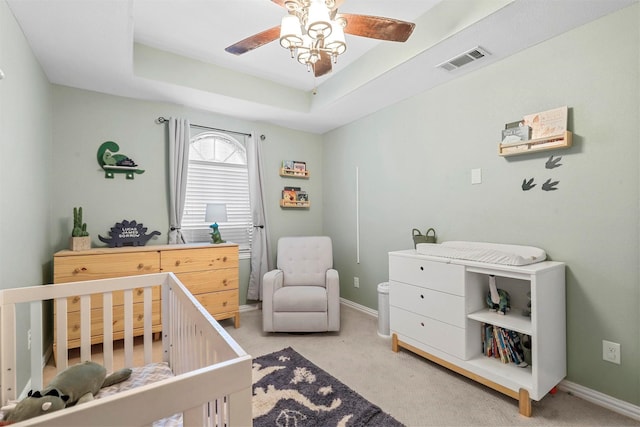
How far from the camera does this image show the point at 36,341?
142 centimetres

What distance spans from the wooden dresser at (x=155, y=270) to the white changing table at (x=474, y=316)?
5.34ft

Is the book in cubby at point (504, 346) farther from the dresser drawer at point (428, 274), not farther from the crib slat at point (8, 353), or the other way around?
the crib slat at point (8, 353)

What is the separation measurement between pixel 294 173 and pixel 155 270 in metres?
1.99

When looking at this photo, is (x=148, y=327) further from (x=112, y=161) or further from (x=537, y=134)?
(x=537, y=134)

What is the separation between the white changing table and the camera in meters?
1.69

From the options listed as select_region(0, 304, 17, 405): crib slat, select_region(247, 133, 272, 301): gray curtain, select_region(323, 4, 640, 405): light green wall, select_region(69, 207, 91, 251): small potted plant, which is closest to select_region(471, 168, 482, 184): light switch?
select_region(323, 4, 640, 405): light green wall

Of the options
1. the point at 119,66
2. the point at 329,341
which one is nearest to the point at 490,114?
the point at 329,341

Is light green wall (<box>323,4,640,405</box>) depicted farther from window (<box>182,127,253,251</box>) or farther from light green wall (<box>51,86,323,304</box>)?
light green wall (<box>51,86,323,304</box>)

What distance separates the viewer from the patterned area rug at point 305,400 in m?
1.62

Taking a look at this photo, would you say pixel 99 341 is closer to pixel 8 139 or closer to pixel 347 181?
pixel 8 139

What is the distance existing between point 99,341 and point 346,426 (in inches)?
82.7

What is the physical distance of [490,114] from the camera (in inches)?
90.4

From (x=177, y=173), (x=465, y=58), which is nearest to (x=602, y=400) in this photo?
(x=465, y=58)

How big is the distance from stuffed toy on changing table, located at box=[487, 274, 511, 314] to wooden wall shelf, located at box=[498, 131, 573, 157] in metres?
0.89
